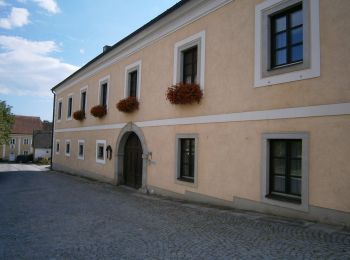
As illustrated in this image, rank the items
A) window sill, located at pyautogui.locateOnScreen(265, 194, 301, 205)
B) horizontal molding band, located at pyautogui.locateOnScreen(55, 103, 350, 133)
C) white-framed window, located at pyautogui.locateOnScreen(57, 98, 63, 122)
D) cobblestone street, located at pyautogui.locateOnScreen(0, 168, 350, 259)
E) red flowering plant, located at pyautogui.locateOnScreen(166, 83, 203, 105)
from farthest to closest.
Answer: white-framed window, located at pyautogui.locateOnScreen(57, 98, 63, 122) → red flowering plant, located at pyautogui.locateOnScreen(166, 83, 203, 105) → window sill, located at pyautogui.locateOnScreen(265, 194, 301, 205) → horizontal molding band, located at pyautogui.locateOnScreen(55, 103, 350, 133) → cobblestone street, located at pyautogui.locateOnScreen(0, 168, 350, 259)

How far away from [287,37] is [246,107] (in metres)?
1.84

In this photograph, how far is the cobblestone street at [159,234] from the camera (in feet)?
16.9

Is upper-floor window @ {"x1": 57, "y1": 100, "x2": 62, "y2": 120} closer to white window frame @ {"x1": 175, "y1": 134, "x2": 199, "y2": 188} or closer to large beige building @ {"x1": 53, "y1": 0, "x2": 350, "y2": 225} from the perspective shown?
large beige building @ {"x1": 53, "y1": 0, "x2": 350, "y2": 225}

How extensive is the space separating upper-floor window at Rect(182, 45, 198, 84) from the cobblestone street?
13.0 ft

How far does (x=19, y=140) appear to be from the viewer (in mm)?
69625

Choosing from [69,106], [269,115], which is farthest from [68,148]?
[269,115]

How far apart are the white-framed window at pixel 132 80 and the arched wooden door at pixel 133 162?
1.77m

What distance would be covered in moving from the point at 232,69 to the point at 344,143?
356 cm

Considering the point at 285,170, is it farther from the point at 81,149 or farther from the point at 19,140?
the point at 19,140

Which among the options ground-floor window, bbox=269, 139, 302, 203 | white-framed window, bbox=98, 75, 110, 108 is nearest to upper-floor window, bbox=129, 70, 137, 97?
white-framed window, bbox=98, 75, 110, 108

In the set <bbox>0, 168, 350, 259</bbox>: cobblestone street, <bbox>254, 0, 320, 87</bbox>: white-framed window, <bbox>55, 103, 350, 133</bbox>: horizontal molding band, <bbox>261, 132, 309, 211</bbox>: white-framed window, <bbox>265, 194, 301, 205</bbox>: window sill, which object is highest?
<bbox>254, 0, 320, 87</bbox>: white-framed window

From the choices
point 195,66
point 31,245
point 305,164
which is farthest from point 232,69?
point 31,245

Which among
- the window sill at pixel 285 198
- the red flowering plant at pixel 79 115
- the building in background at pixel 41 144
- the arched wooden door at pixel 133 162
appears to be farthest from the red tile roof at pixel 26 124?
the window sill at pixel 285 198

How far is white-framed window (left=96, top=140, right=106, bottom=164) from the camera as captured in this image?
16.7 m
